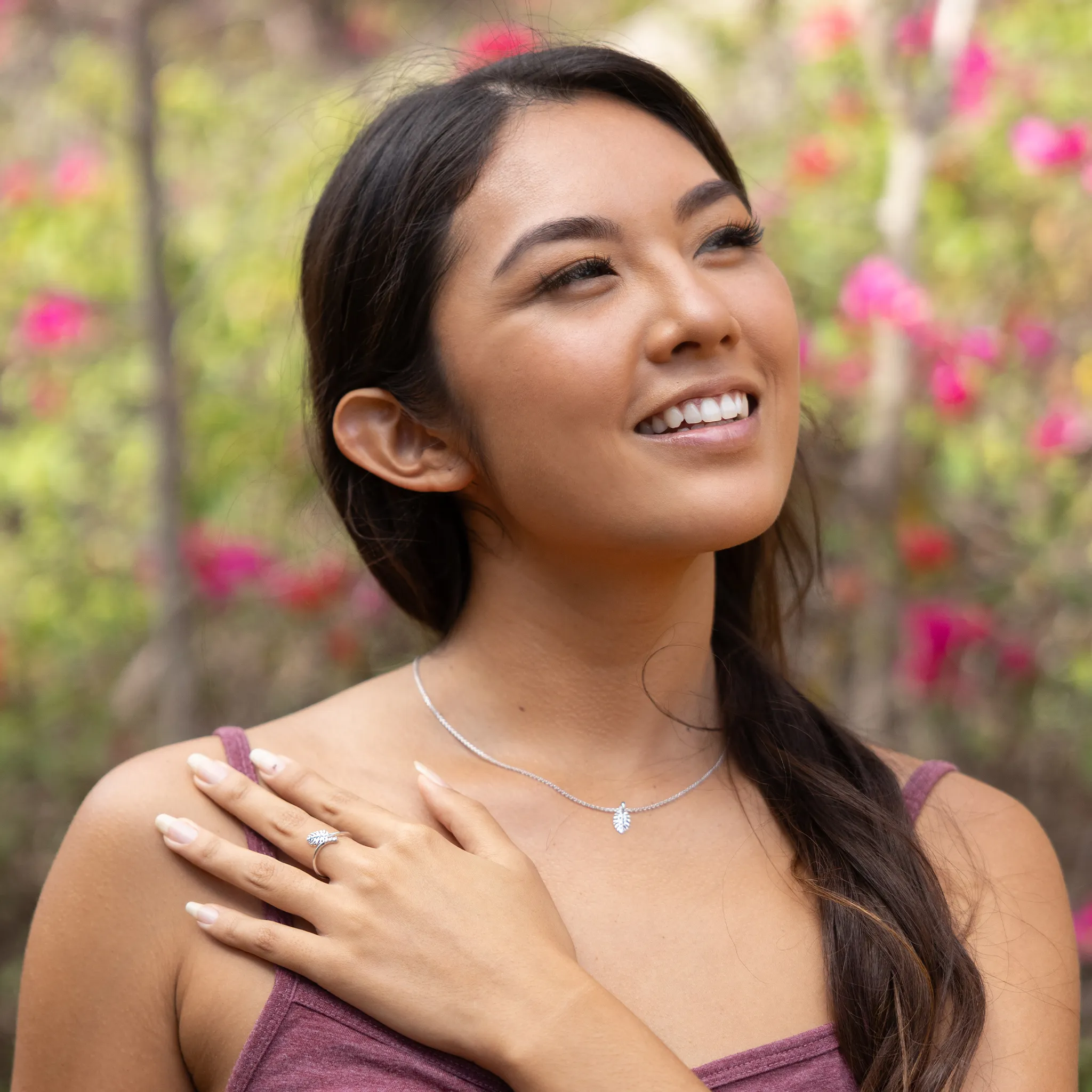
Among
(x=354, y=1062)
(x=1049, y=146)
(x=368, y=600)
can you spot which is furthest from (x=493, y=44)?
(x=354, y=1062)

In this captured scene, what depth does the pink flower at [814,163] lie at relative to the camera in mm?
3592

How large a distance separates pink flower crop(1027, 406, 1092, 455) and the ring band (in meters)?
2.22

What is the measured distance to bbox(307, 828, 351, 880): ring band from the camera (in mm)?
1576

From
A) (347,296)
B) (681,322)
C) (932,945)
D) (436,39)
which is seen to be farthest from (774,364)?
(436,39)

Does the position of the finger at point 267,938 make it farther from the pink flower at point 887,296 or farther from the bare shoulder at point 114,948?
the pink flower at point 887,296

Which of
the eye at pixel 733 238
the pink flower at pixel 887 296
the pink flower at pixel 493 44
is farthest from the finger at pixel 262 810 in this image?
the pink flower at pixel 887 296

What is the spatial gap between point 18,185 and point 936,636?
2788 millimetres

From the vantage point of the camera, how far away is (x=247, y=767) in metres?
1.69

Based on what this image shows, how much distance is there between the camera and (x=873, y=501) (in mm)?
3201

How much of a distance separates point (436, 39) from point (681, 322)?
12.9 ft

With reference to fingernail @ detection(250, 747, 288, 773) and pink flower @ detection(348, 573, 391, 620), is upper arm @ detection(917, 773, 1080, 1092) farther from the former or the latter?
pink flower @ detection(348, 573, 391, 620)

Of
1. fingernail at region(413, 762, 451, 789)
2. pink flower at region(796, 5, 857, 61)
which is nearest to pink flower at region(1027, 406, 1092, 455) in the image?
pink flower at region(796, 5, 857, 61)

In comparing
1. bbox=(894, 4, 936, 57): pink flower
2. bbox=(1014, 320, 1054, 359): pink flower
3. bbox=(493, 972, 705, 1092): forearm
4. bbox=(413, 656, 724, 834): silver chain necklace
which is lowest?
bbox=(493, 972, 705, 1092): forearm

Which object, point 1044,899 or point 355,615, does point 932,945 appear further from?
point 355,615
